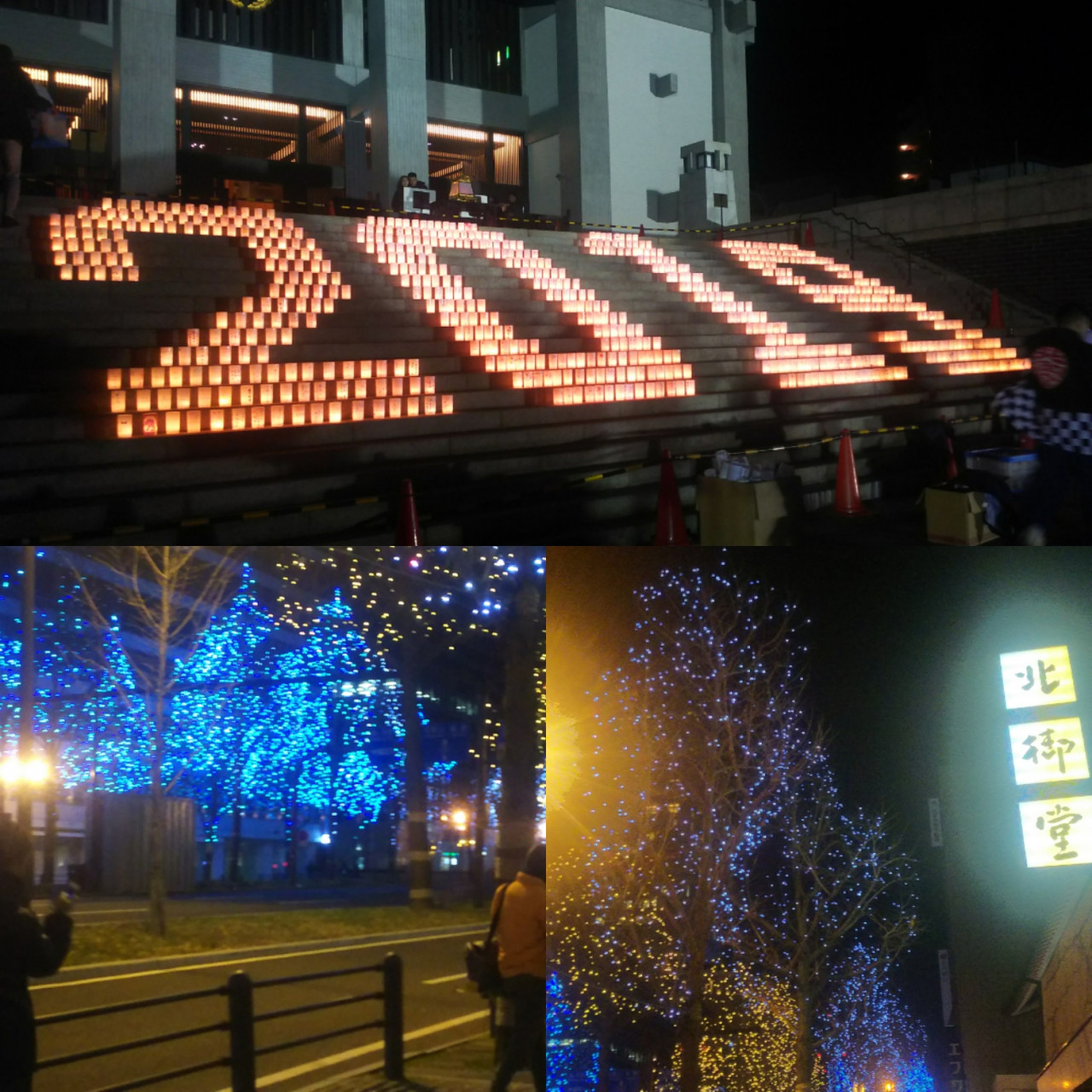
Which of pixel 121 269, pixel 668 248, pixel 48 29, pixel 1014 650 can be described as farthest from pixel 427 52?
pixel 1014 650

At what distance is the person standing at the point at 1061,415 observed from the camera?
6.56m

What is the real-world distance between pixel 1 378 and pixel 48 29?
16744 mm

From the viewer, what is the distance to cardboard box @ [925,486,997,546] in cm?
795

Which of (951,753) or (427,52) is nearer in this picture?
(951,753)

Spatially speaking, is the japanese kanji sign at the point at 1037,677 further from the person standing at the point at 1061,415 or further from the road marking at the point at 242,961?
the road marking at the point at 242,961

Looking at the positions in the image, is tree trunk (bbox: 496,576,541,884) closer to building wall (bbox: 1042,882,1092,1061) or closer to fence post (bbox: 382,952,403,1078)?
fence post (bbox: 382,952,403,1078)

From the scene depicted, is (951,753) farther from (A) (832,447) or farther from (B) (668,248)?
(B) (668,248)

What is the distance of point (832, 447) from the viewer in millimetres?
10938

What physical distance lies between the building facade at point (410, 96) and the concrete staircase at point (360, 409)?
939cm

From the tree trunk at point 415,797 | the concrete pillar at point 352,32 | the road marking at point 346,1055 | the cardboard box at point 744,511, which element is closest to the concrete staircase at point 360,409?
the cardboard box at point 744,511

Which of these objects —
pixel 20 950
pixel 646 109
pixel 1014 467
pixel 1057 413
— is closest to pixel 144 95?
pixel 646 109

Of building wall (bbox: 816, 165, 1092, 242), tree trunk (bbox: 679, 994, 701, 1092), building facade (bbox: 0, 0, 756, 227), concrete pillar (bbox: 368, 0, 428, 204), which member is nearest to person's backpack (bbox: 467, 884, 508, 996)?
tree trunk (bbox: 679, 994, 701, 1092)

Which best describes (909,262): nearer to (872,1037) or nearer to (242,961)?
(872,1037)

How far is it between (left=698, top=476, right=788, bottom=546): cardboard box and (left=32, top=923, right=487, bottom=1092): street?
470 cm
